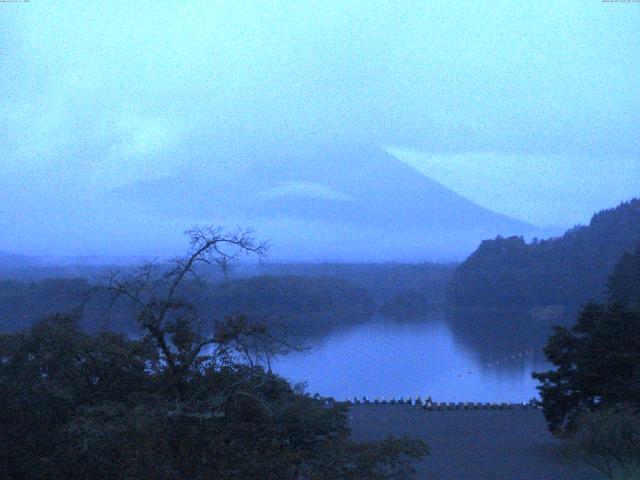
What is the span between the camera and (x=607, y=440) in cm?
651

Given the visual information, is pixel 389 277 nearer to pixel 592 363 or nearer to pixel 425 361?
pixel 425 361

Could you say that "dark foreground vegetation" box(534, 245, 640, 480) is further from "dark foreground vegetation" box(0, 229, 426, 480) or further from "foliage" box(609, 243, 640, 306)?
"foliage" box(609, 243, 640, 306)

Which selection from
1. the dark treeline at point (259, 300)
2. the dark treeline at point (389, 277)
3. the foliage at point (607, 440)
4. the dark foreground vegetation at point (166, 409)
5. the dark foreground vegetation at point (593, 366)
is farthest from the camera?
the dark treeline at point (389, 277)

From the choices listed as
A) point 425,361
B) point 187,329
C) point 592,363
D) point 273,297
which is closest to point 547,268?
point 273,297

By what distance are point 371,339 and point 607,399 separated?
2019 cm

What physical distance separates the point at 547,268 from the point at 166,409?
43.1 meters

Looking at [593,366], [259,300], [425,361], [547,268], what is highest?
[547,268]

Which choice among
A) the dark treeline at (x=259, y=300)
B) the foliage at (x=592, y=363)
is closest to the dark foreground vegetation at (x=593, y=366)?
the foliage at (x=592, y=363)

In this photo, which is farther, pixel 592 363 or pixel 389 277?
pixel 389 277

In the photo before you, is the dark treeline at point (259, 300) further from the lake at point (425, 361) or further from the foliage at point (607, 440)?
the foliage at point (607, 440)

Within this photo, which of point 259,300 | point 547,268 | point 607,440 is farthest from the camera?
point 547,268

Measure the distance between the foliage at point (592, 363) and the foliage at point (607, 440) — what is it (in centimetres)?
267

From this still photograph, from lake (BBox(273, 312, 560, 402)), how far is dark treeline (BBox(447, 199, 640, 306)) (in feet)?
22.3

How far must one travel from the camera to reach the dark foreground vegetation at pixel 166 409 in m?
4.41
